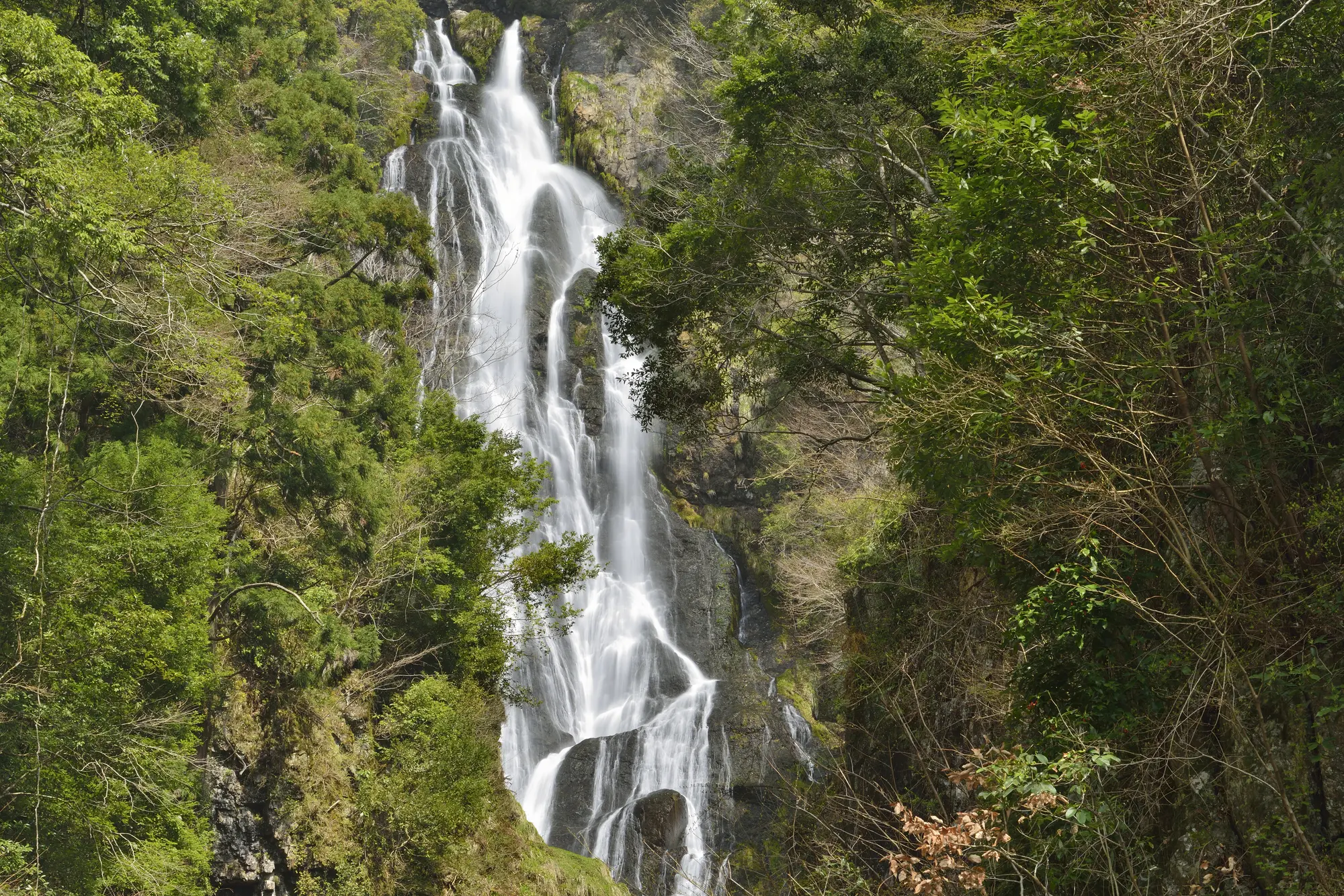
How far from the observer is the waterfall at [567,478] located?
20.4 m

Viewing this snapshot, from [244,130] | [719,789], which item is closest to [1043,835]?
[719,789]

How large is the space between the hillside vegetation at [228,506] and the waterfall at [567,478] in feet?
8.45

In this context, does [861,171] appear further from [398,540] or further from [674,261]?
[398,540]

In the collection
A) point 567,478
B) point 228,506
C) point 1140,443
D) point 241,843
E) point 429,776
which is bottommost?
point 241,843

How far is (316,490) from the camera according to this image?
15.5m

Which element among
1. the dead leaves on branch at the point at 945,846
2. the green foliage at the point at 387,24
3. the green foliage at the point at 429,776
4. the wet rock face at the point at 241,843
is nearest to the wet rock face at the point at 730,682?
the green foliage at the point at 429,776

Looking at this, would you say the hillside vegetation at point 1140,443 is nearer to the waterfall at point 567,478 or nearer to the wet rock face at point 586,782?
the waterfall at point 567,478

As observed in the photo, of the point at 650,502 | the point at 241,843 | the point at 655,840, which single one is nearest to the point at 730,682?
the point at 655,840

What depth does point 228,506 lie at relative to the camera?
590 inches

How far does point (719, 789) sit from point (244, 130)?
665 inches

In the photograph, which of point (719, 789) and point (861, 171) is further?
point (719, 789)

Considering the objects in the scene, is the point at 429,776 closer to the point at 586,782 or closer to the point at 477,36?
the point at 586,782

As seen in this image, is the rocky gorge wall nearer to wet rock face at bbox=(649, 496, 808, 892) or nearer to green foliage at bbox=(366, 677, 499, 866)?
wet rock face at bbox=(649, 496, 808, 892)

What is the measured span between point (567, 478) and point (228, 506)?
12657 mm
